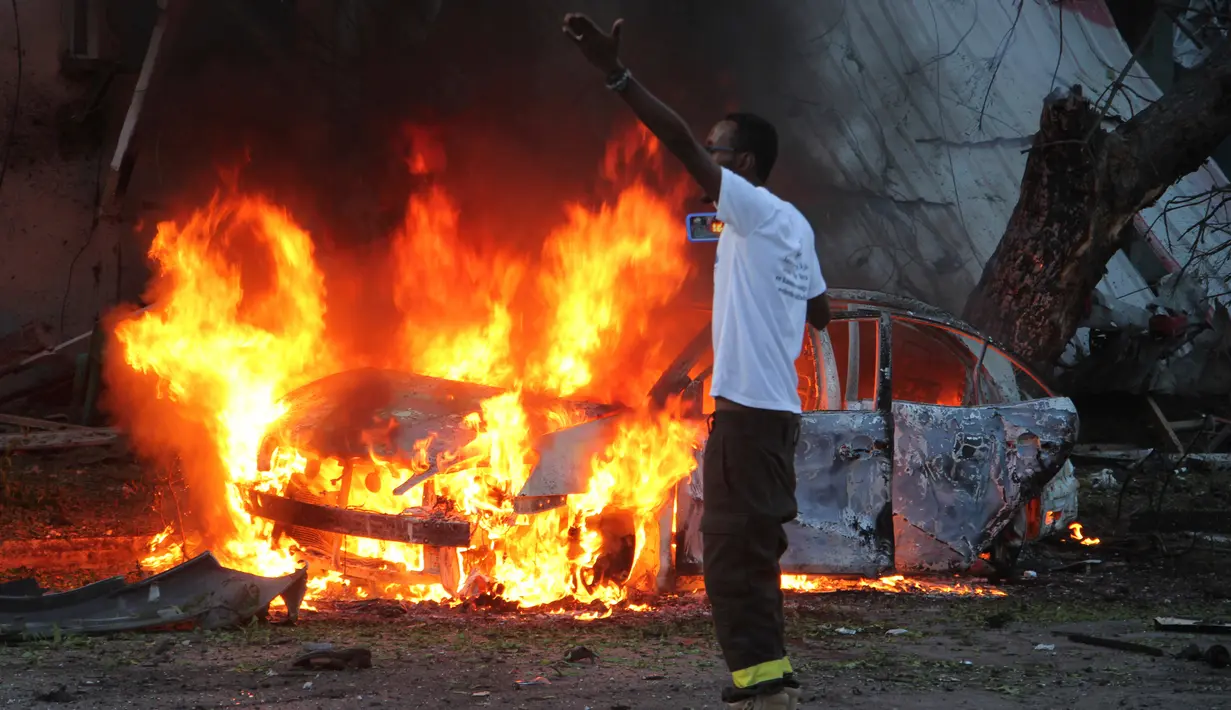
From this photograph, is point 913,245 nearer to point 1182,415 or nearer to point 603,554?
point 1182,415

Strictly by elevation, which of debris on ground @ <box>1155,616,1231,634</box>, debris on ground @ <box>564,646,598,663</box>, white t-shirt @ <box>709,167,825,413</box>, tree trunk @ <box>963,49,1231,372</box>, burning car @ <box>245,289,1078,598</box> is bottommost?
debris on ground @ <box>564,646,598,663</box>

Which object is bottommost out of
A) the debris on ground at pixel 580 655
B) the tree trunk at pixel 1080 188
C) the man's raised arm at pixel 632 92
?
the debris on ground at pixel 580 655

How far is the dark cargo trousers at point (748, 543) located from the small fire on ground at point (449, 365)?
2671 millimetres

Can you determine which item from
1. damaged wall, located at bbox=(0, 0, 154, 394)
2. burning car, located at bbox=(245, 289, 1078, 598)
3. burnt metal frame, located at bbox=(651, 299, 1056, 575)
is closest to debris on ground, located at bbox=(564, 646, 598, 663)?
burning car, located at bbox=(245, 289, 1078, 598)

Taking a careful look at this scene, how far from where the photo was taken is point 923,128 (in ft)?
46.4

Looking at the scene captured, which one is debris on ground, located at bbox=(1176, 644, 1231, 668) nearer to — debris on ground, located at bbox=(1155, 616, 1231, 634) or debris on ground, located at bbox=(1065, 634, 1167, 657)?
debris on ground, located at bbox=(1065, 634, 1167, 657)

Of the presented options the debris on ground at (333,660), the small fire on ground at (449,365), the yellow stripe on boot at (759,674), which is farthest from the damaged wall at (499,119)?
the yellow stripe on boot at (759,674)

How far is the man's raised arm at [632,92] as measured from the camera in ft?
12.6

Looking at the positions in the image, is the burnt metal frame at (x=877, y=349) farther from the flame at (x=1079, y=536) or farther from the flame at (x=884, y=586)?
the flame at (x=1079, y=536)

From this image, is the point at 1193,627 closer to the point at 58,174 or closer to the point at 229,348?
the point at 229,348

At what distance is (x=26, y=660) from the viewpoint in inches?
213

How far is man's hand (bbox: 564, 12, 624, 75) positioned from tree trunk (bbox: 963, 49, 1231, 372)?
6.88 meters

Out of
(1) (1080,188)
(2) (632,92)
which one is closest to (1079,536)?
(1) (1080,188)

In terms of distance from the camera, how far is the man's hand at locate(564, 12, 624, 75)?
3.83m
